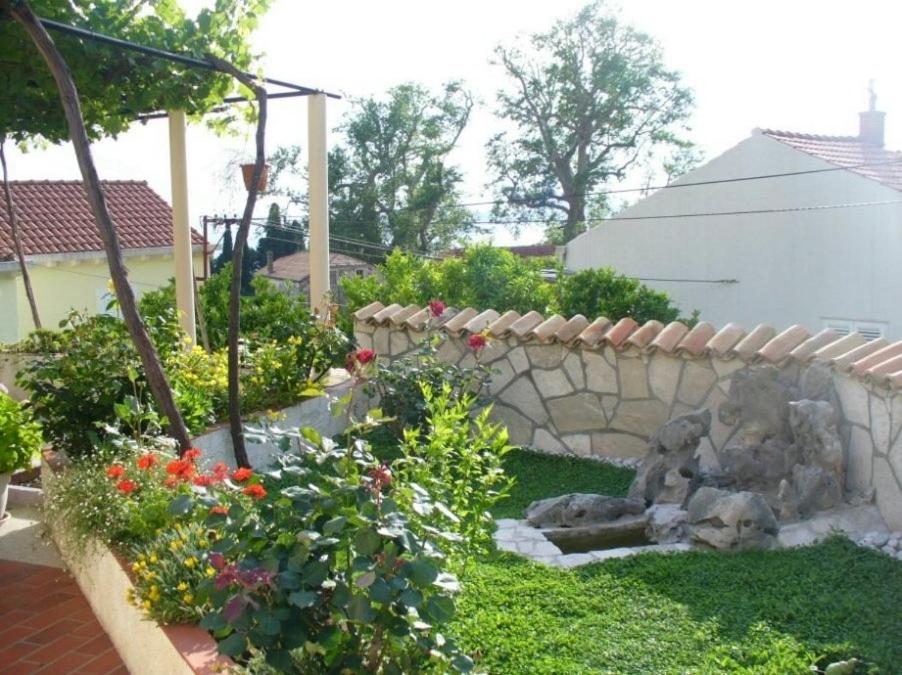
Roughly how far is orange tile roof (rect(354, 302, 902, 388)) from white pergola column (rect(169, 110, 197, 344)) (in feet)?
5.07

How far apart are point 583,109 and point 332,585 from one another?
26762 mm

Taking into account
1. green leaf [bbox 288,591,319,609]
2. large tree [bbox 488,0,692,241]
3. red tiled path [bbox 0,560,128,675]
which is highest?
large tree [bbox 488,0,692,241]

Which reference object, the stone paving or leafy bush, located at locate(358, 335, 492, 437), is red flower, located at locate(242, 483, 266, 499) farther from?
leafy bush, located at locate(358, 335, 492, 437)

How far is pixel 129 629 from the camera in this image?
3.74 m

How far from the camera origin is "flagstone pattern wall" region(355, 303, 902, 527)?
5.31 meters

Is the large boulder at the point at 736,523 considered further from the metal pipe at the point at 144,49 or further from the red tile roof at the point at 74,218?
the red tile roof at the point at 74,218

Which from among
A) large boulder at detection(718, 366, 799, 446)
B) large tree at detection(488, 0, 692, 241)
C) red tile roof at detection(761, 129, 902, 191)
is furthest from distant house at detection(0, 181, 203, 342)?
large boulder at detection(718, 366, 799, 446)

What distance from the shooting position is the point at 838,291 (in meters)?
14.0

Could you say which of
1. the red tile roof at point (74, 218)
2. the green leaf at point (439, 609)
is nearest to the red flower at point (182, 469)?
the green leaf at point (439, 609)

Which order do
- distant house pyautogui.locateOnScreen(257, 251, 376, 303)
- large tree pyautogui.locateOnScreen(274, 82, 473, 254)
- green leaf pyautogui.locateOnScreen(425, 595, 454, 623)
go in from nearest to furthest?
green leaf pyautogui.locateOnScreen(425, 595, 454, 623)
distant house pyautogui.locateOnScreen(257, 251, 376, 303)
large tree pyautogui.locateOnScreen(274, 82, 473, 254)

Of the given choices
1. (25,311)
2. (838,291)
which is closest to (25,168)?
(25,311)

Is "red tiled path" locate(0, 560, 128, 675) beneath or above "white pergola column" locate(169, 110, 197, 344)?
beneath

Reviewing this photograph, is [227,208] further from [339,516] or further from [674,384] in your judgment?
[339,516]

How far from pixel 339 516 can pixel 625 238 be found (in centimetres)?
1548
